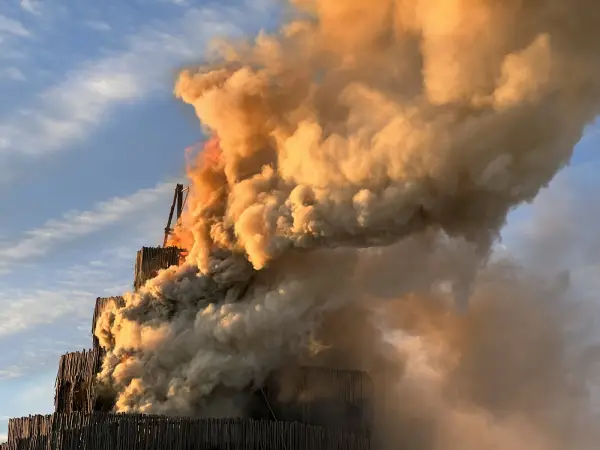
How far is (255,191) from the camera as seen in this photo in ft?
89.5

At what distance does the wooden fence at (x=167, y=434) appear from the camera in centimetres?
2280

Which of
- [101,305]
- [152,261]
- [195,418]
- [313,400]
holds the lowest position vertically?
[195,418]

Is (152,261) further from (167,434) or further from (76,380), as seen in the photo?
(167,434)

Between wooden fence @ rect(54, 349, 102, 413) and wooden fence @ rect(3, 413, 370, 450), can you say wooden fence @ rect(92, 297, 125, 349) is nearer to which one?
wooden fence @ rect(54, 349, 102, 413)

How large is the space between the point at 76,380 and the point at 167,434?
26.7 ft

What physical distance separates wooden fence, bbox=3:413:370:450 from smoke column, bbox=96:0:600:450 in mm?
2640

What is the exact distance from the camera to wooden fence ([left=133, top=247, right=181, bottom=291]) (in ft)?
102

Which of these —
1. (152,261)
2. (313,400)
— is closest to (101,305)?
(152,261)

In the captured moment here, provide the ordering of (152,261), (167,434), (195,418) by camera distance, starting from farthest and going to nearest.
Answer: (152,261)
(195,418)
(167,434)

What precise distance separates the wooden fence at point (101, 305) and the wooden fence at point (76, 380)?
20.6 inches

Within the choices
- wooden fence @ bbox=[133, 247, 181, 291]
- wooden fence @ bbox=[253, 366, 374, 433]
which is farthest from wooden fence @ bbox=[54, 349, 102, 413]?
wooden fence @ bbox=[253, 366, 374, 433]

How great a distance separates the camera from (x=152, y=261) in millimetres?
31172

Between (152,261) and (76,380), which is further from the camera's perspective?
(152,261)

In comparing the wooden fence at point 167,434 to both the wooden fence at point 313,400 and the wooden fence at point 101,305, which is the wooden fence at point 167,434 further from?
the wooden fence at point 101,305
